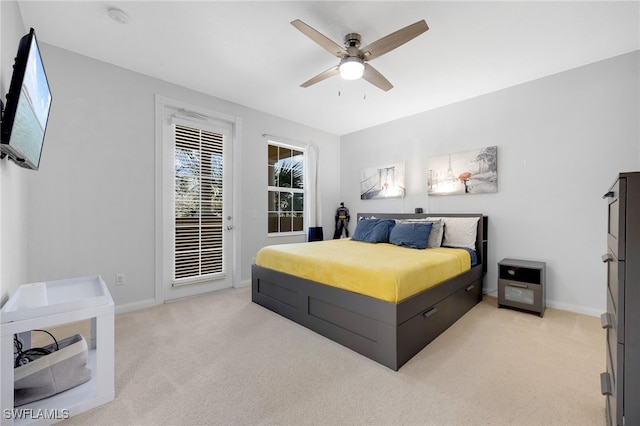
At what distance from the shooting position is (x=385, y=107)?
13.0 feet

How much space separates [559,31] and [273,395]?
142 inches

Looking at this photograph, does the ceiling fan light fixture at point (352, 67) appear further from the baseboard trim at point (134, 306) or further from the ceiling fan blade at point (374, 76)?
the baseboard trim at point (134, 306)

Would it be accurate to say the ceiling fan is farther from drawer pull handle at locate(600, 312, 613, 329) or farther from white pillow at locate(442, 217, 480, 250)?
white pillow at locate(442, 217, 480, 250)

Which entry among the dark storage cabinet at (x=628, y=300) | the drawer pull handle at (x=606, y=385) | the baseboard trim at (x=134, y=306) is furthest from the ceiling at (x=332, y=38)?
the baseboard trim at (x=134, y=306)

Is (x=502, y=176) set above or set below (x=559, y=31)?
below

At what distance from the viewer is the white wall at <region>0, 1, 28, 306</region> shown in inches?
63.8

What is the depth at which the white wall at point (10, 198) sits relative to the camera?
1.62 m

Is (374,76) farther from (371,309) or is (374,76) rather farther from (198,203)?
(198,203)

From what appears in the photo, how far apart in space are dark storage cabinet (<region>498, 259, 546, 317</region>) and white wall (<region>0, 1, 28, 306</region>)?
4230mm

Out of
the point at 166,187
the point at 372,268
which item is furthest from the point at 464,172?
the point at 166,187

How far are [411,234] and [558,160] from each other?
1798mm

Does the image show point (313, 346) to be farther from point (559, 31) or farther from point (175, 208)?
point (559, 31)

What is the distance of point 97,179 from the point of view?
9.11 feet

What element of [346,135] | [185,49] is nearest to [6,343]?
[185,49]
